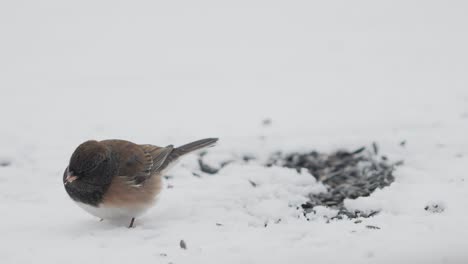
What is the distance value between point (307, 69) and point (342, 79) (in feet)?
3.31

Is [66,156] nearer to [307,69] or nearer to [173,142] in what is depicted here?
[173,142]

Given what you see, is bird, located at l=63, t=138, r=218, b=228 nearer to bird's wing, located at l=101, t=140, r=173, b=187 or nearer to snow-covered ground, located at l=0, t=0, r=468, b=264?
bird's wing, located at l=101, t=140, r=173, b=187

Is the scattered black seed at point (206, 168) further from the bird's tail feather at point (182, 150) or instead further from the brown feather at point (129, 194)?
the brown feather at point (129, 194)

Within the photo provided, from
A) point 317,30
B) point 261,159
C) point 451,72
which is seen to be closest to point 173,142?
point 261,159

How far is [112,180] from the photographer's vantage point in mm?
5113

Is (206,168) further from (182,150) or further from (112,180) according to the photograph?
(112,180)

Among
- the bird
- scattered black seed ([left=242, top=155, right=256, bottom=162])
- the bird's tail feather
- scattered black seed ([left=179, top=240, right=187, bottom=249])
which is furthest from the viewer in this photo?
scattered black seed ([left=242, top=155, right=256, bottom=162])

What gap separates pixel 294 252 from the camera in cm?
424

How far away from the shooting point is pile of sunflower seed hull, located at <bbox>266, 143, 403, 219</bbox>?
19.7 ft

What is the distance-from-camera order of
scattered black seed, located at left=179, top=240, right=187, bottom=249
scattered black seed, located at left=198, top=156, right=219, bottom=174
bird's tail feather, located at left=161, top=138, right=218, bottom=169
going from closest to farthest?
1. scattered black seed, located at left=179, top=240, right=187, bottom=249
2. bird's tail feather, located at left=161, top=138, right=218, bottom=169
3. scattered black seed, located at left=198, top=156, right=219, bottom=174

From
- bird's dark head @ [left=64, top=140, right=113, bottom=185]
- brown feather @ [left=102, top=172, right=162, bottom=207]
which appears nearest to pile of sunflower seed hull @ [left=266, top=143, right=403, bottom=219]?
brown feather @ [left=102, top=172, right=162, bottom=207]

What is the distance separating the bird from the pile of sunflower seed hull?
1386 millimetres

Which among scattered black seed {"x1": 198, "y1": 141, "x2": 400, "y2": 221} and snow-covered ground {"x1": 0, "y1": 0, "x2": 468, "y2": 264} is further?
scattered black seed {"x1": 198, "y1": 141, "x2": 400, "y2": 221}

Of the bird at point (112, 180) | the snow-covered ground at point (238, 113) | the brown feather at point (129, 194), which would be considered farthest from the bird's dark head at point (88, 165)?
the snow-covered ground at point (238, 113)
